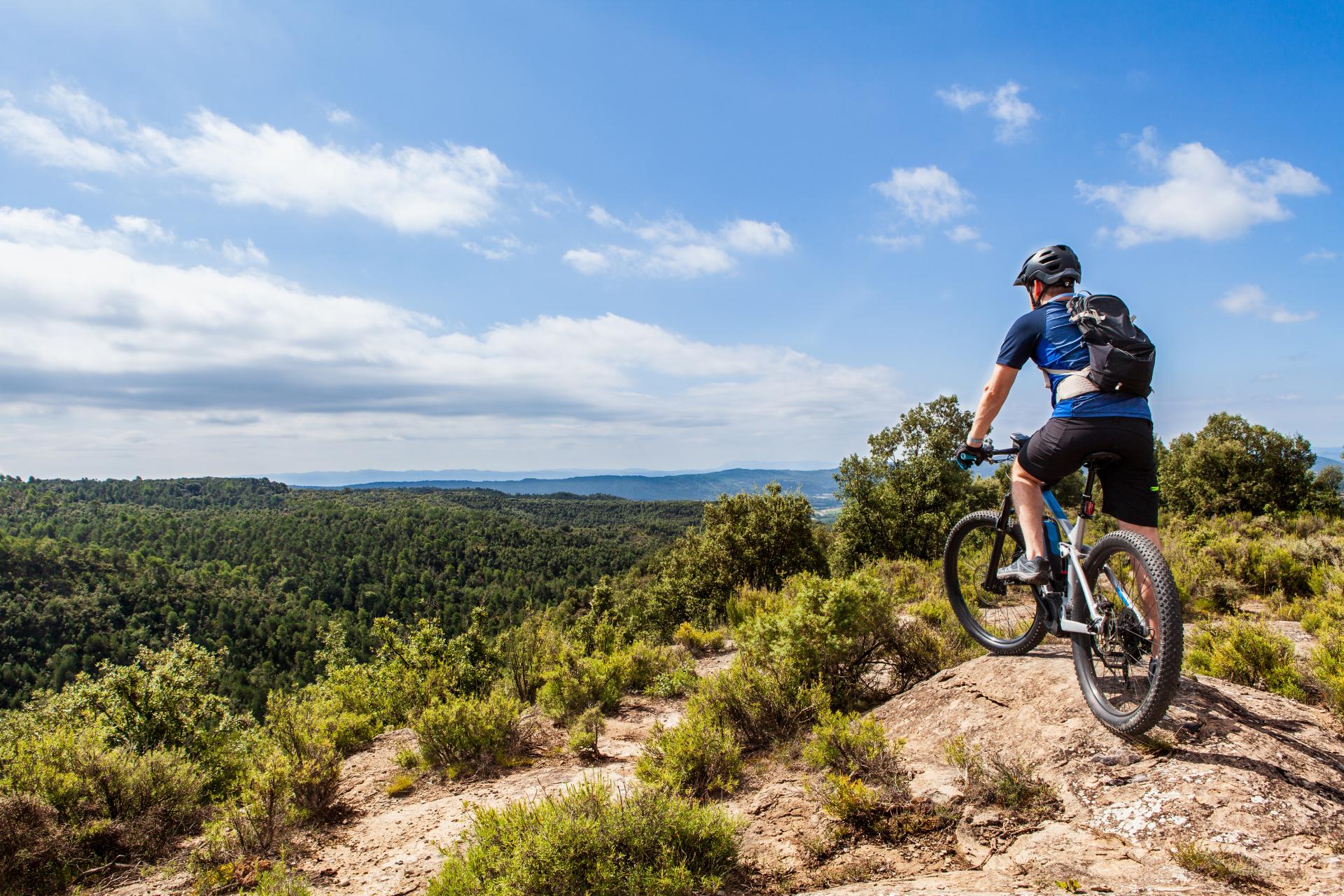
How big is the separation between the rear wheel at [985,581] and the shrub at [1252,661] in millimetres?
1141

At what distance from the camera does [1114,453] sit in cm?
367

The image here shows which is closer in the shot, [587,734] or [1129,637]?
[1129,637]

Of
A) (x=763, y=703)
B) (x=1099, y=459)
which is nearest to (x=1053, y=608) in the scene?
(x=1099, y=459)

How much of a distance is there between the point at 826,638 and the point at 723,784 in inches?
66.6

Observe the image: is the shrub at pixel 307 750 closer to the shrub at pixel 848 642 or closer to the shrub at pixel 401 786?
the shrub at pixel 401 786

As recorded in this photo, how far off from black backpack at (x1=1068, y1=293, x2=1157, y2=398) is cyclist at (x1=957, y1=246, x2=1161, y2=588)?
0.08 m

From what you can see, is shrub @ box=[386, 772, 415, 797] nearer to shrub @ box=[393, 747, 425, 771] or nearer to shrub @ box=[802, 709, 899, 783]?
shrub @ box=[393, 747, 425, 771]

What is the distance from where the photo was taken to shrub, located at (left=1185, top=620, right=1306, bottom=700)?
13.5 ft

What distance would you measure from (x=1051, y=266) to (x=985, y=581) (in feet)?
9.44

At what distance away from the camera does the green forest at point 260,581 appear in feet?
376

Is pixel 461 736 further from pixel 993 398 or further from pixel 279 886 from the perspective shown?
pixel 993 398

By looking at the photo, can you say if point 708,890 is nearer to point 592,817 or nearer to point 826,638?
point 592,817

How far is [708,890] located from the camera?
9.71ft

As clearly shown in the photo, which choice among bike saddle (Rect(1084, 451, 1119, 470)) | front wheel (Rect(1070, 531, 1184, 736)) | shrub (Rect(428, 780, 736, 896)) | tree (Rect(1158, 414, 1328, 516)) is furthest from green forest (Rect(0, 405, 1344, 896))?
tree (Rect(1158, 414, 1328, 516))
